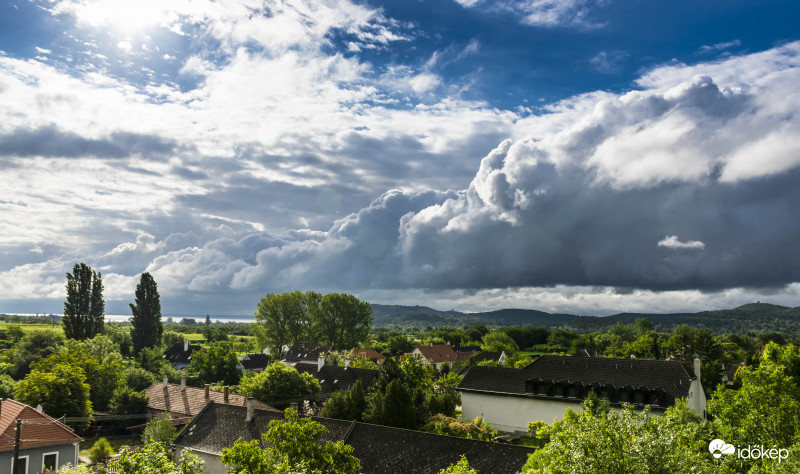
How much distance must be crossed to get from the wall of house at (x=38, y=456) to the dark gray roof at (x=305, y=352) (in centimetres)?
6628

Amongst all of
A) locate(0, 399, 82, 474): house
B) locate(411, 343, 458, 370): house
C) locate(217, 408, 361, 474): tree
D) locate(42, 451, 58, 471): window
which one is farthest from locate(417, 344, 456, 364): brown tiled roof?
locate(217, 408, 361, 474): tree

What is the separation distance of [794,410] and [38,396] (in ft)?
218

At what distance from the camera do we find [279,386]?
194 ft

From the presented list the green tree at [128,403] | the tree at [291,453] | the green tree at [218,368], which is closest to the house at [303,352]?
the green tree at [218,368]

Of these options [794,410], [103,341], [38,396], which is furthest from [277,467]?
[103,341]

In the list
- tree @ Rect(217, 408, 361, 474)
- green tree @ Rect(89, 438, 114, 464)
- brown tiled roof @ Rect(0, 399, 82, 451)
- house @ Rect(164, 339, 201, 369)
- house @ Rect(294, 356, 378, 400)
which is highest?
tree @ Rect(217, 408, 361, 474)

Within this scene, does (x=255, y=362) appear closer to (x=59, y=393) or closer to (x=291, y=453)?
(x=59, y=393)

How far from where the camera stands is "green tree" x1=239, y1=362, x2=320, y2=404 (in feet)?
193

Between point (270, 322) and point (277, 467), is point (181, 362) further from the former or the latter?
point (277, 467)

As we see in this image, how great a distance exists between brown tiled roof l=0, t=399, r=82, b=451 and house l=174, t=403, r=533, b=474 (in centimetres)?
898

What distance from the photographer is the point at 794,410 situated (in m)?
27.0

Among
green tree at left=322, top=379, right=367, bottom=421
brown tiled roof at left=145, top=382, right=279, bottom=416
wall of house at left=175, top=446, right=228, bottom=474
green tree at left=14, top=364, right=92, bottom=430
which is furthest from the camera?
brown tiled roof at left=145, top=382, right=279, bottom=416

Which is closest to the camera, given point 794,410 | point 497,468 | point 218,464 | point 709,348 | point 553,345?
point 794,410

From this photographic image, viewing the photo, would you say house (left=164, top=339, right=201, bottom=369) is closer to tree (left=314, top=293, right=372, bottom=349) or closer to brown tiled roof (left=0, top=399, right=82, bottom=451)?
tree (left=314, top=293, right=372, bottom=349)
